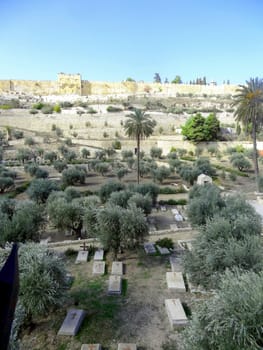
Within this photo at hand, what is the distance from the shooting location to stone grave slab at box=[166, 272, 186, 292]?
29.2 feet

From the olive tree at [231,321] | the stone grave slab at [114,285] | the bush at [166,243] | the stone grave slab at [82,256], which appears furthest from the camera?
the bush at [166,243]

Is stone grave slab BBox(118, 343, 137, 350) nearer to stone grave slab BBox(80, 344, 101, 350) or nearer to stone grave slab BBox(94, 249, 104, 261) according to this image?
stone grave slab BBox(80, 344, 101, 350)

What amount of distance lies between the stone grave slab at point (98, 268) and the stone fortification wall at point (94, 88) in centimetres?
8793

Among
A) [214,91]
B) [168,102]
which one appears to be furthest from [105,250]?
[214,91]

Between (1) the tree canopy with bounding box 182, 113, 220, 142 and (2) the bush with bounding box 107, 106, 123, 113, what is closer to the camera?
(1) the tree canopy with bounding box 182, 113, 220, 142

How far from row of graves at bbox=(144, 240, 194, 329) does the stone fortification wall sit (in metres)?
87.1

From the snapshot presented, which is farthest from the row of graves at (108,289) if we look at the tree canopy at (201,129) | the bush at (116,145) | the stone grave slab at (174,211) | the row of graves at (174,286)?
the tree canopy at (201,129)

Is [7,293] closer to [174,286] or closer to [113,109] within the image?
[174,286]

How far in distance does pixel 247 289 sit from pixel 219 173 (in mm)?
28171

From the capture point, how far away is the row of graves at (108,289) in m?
6.36

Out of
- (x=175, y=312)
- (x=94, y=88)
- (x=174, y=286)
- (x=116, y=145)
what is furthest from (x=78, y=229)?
(x=94, y=88)

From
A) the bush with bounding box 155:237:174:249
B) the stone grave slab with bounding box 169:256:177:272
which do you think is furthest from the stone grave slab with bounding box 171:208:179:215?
the stone grave slab with bounding box 169:256:177:272

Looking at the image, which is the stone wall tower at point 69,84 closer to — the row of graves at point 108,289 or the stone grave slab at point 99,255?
the stone grave slab at point 99,255

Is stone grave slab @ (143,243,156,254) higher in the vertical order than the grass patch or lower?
higher
